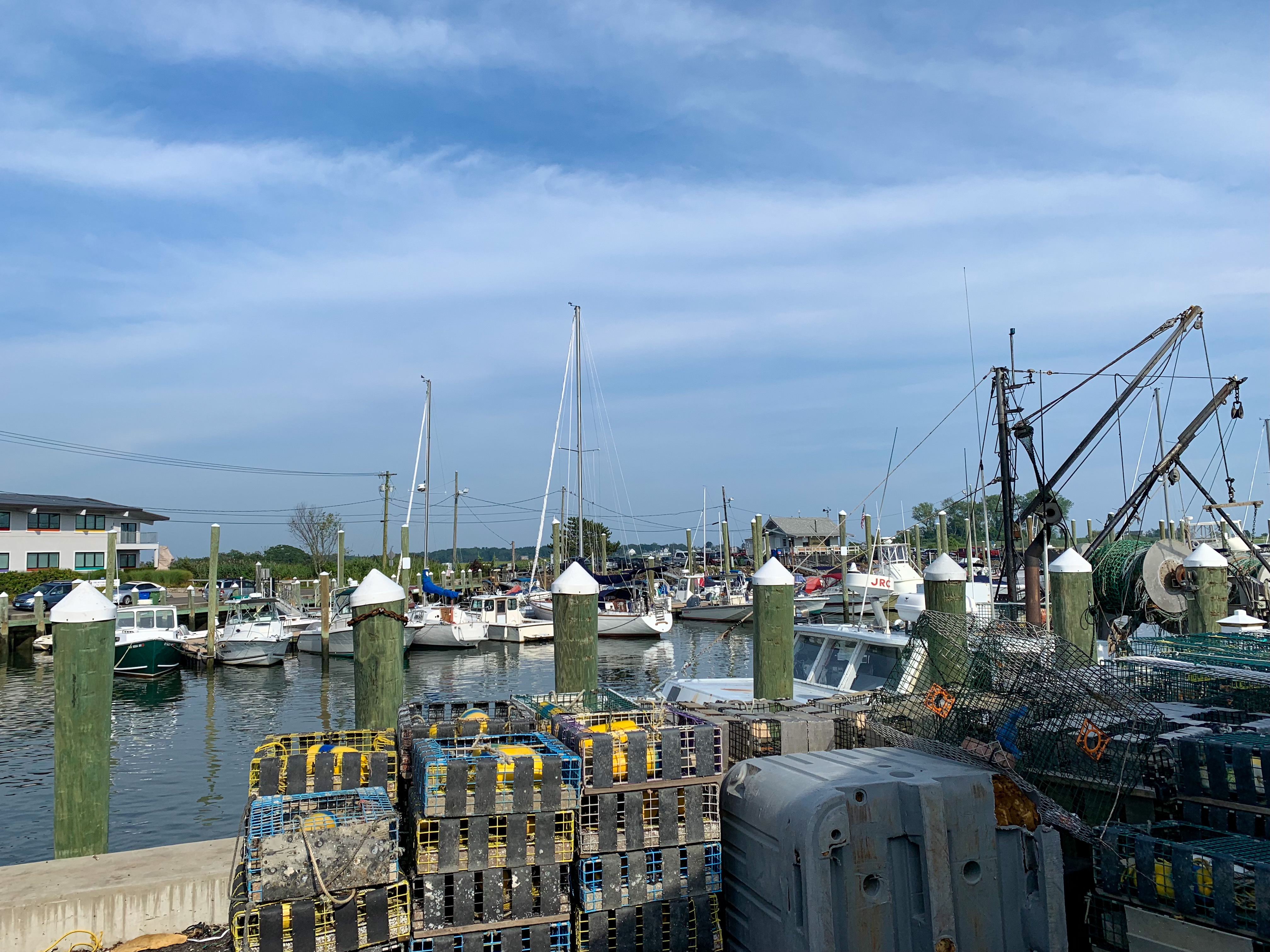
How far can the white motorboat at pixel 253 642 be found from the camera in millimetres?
32062

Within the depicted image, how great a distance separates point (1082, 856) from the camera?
6137mm

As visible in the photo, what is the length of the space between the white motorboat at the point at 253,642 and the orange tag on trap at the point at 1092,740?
3085 cm

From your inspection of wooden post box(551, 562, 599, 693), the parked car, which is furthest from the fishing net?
the parked car

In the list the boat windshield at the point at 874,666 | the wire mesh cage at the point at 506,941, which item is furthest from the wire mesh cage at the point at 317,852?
the boat windshield at the point at 874,666

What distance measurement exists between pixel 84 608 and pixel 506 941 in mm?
4272

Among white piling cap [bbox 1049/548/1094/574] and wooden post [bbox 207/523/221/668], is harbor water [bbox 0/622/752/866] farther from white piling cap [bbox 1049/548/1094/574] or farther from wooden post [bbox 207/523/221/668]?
white piling cap [bbox 1049/548/1094/574]

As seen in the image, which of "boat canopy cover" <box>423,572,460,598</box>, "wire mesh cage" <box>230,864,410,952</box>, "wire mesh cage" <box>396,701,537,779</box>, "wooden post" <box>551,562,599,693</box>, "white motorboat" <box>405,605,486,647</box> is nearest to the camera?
"wire mesh cage" <box>230,864,410,952</box>

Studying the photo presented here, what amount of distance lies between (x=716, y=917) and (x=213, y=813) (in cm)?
1152

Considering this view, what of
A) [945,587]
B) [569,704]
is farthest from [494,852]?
[945,587]

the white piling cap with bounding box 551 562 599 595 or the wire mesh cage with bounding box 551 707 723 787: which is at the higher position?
→ the white piling cap with bounding box 551 562 599 595

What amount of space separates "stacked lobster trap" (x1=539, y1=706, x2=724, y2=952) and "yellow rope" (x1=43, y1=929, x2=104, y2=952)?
317 cm

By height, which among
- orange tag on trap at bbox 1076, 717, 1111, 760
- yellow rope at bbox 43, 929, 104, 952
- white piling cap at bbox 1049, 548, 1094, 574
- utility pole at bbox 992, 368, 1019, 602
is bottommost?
yellow rope at bbox 43, 929, 104, 952

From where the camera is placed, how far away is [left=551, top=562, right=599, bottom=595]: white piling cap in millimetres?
9000

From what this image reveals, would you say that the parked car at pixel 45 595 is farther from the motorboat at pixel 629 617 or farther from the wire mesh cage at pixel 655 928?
the wire mesh cage at pixel 655 928
